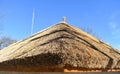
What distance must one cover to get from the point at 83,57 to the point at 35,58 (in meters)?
1.08

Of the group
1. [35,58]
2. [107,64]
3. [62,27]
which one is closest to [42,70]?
[35,58]

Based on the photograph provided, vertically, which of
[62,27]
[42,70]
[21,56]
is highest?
[62,27]

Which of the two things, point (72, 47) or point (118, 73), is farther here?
point (118, 73)

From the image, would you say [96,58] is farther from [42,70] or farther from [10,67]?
[10,67]

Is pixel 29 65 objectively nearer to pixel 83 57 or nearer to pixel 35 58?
pixel 35 58

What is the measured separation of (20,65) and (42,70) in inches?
25.7

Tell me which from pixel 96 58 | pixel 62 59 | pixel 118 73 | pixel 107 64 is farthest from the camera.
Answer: pixel 118 73

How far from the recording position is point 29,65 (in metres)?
5.87

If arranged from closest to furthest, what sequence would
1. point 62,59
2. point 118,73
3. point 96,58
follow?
point 62,59 < point 96,58 < point 118,73

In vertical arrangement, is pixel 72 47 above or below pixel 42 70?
above

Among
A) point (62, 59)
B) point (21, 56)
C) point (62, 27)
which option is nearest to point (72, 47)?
point (62, 59)

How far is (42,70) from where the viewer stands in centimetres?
574

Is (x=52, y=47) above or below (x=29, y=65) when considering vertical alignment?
above

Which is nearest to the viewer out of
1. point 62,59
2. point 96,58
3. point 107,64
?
point 62,59
